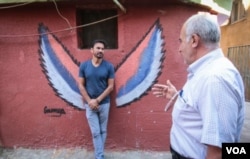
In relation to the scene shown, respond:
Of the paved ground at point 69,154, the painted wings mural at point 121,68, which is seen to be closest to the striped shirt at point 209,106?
the painted wings mural at point 121,68

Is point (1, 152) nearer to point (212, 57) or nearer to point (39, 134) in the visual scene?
point (39, 134)

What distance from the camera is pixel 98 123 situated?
4.12 m

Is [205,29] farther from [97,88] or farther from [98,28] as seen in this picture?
[98,28]

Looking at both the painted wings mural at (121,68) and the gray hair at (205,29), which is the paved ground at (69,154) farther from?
the gray hair at (205,29)

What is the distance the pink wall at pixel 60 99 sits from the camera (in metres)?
4.28

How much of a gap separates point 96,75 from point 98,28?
898 mm

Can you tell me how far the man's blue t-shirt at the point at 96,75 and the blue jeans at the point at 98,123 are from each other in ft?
0.44

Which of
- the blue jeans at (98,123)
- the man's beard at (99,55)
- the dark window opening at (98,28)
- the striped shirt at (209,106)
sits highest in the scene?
the dark window opening at (98,28)

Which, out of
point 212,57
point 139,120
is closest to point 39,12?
point 139,120

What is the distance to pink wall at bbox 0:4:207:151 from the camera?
14.0ft

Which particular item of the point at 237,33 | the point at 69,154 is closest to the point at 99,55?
the point at 69,154
